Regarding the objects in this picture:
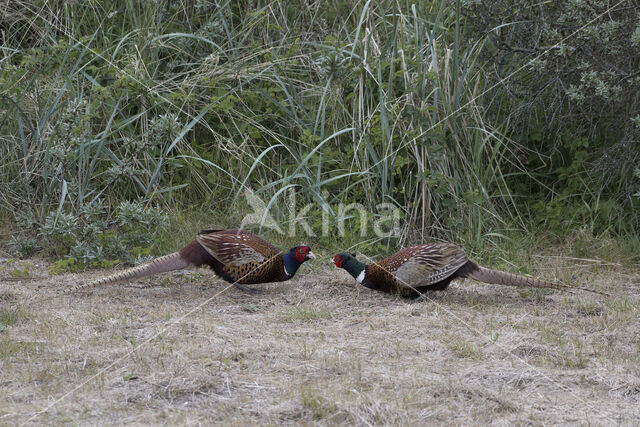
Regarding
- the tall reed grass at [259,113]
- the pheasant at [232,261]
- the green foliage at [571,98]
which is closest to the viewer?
the pheasant at [232,261]

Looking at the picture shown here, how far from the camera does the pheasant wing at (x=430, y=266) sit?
4.89m

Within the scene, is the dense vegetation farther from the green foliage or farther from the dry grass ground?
the dry grass ground

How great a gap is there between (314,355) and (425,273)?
4.31 ft

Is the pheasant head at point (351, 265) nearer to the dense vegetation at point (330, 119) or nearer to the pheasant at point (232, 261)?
the pheasant at point (232, 261)

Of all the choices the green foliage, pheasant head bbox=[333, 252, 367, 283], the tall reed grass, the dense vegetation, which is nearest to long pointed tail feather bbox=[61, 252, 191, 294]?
the dense vegetation

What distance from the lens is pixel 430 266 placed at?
491cm

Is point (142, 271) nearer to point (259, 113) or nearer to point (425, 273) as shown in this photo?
point (425, 273)

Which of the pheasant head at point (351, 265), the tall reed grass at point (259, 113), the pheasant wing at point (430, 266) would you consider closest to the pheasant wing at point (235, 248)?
the pheasant head at point (351, 265)

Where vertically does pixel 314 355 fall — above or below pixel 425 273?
below

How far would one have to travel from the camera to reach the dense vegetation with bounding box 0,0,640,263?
609 centimetres

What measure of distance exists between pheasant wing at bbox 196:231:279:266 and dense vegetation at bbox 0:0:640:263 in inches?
27.7

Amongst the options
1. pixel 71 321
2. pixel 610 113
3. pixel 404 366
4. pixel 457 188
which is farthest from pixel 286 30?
pixel 404 366

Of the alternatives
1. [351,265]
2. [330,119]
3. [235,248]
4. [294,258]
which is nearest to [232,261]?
[235,248]

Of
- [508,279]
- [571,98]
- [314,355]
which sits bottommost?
[314,355]
